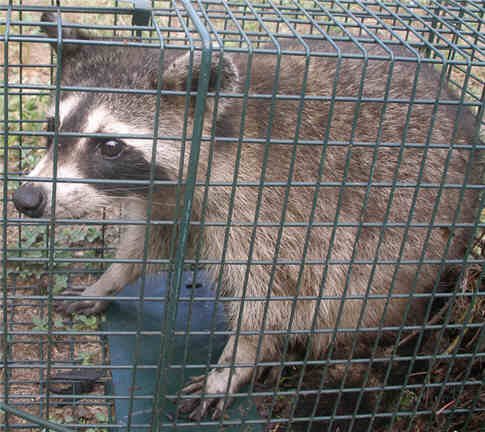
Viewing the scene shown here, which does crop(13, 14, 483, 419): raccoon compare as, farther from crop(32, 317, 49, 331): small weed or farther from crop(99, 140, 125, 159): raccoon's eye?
crop(32, 317, 49, 331): small weed

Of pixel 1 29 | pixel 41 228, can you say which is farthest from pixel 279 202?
A: pixel 1 29

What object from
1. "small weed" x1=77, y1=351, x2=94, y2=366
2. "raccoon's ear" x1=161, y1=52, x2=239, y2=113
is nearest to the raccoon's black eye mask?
"raccoon's ear" x1=161, y1=52, x2=239, y2=113

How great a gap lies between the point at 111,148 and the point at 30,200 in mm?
367

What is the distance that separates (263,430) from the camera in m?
2.80

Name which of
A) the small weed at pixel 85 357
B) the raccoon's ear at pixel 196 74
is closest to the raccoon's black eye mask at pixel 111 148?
the raccoon's ear at pixel 196 74

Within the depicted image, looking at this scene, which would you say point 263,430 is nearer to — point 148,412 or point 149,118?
point 148,412

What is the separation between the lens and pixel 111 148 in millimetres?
2553

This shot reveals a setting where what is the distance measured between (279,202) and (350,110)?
51 cm

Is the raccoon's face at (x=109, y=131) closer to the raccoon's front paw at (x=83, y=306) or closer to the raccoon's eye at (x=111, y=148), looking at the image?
the raccoon's eye at (x=111, y=148)

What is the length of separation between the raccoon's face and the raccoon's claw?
828 millimetres

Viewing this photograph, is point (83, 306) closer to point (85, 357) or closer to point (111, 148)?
point (85, 357)

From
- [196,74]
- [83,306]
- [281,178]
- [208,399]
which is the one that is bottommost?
[83,306]

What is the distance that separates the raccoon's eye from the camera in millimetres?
2537

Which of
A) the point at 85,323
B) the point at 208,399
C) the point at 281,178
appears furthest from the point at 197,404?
the point at 281,178
